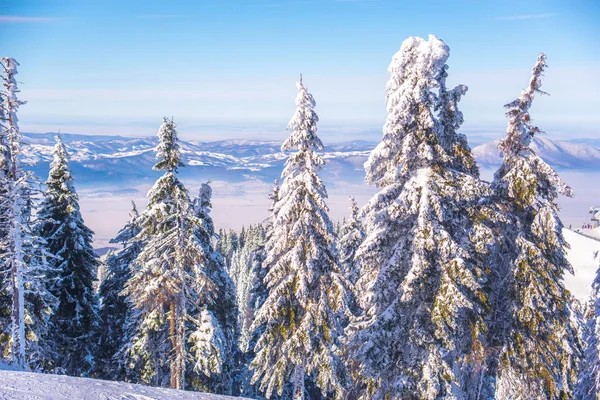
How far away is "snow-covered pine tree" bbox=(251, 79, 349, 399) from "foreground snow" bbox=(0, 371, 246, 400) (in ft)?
19.4

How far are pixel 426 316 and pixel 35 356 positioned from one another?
64.8ft

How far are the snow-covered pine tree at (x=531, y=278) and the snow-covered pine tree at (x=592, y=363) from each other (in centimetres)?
743

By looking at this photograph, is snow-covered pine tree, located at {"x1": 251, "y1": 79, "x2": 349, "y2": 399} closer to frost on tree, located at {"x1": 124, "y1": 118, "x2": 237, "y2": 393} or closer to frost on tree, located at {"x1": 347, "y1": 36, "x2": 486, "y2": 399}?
frost on tree, located at {"x1": 347, "y1": 36, "x2": 486, "y2": 399}

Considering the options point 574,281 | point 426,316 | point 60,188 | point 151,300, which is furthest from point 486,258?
point 574,281

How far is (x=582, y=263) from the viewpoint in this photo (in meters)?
62.0

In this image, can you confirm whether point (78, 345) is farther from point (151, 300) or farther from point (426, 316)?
point (426, 316)

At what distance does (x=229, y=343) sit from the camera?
1120 inches

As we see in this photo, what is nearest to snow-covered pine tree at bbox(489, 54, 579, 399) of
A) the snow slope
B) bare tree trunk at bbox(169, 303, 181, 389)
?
bare tree trunk at bbox(169, 303, 181, 389)

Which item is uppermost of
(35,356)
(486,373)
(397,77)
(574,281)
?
(397,77)

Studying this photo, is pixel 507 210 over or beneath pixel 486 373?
over

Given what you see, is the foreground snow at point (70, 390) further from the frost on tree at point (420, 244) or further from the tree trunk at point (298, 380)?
the tree trunk at point (298, 380)

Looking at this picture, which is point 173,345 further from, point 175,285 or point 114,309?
point 114,309

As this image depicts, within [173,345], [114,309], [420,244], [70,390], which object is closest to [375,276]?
[420,244]

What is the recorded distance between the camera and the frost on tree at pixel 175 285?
70.8 ft
